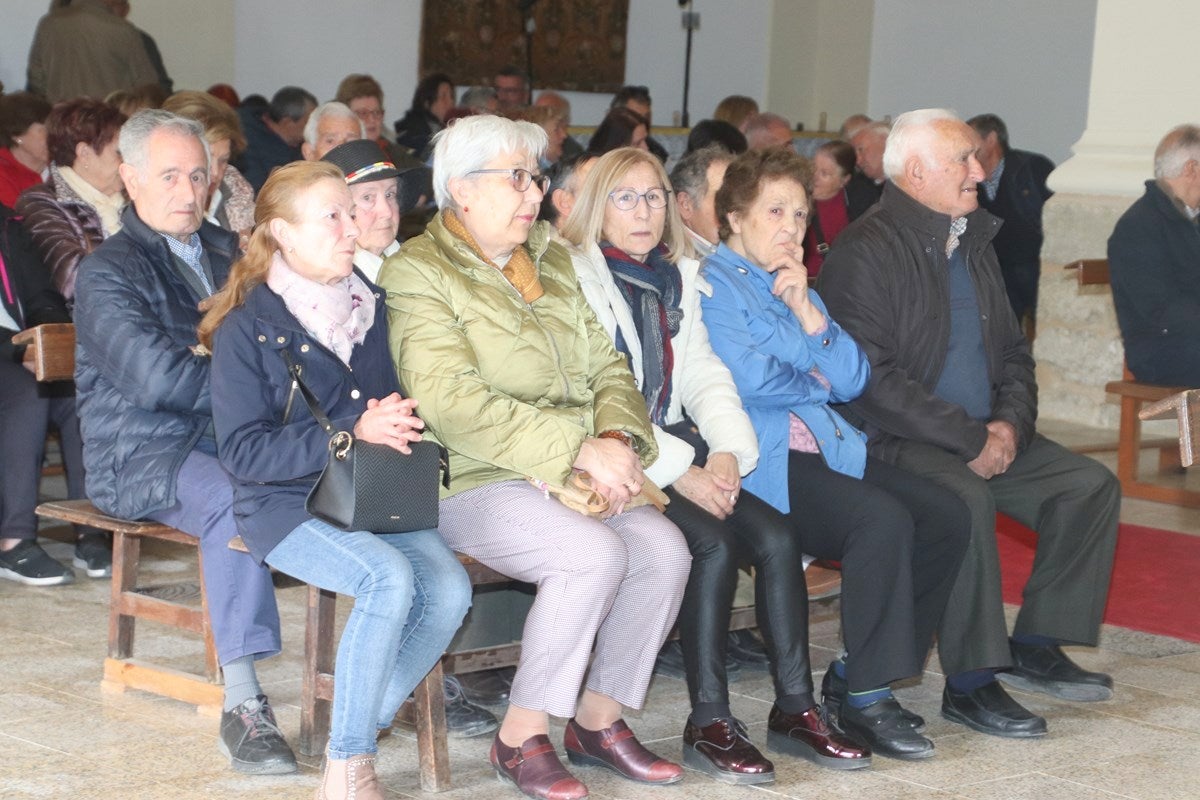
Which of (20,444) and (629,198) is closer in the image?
(629,198)

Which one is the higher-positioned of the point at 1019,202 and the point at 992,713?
the point at 1019,202

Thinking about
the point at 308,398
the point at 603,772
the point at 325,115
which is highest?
the point at 325,115

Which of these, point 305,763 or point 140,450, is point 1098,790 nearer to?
point 305,763

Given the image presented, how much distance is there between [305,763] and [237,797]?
25 cm

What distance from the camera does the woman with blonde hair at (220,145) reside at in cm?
534

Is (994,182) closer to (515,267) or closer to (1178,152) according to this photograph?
(1178,152)

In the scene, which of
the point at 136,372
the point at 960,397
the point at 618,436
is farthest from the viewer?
the point at 960,397

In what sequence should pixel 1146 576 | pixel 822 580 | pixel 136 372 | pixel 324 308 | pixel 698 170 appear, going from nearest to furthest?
pixel 324 308
pixel 136 372
pixel 822 580
pixel 698 170
pixel 1146 576

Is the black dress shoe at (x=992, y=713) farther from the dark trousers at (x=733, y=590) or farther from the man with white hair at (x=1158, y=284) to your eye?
the man with white hair at (x=1158, y=284)

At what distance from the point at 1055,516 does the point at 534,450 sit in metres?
1.62

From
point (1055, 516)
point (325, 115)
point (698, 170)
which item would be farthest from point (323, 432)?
point (325, 115)

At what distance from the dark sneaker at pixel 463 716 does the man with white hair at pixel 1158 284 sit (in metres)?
3.48

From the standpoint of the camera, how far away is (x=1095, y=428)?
8406mm

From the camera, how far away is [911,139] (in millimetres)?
4562
